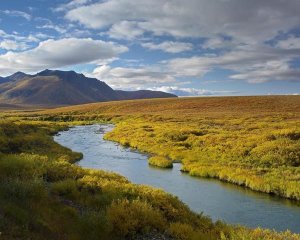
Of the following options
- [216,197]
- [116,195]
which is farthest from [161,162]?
[116,195]

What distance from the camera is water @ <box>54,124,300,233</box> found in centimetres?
2081

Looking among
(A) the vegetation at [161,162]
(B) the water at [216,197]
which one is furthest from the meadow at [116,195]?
(B) the water at [216,197]

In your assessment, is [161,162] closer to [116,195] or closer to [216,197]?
[216,197]

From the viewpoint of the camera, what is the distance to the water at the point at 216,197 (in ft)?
68.3

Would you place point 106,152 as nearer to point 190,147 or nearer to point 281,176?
point 190,147

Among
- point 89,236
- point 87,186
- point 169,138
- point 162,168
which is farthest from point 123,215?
point 169,138

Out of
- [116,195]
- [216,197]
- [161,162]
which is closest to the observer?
[116,195]

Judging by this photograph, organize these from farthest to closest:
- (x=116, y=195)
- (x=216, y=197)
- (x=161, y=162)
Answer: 1. (x=161, y=162)
2. (x=216, y=197)
3. (x=116, y=195)

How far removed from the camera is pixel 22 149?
36406mm

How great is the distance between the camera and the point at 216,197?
82.5ft

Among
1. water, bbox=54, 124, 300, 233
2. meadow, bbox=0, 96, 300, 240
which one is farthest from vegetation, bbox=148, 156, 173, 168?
water, bbox=54, 124, 300, 233

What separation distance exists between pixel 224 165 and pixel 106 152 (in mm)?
16778

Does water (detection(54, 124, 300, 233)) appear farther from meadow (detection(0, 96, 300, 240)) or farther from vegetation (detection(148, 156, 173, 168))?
meadow (detection(0, 96, 300, 240))

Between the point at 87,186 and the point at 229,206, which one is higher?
the point at 87,186
